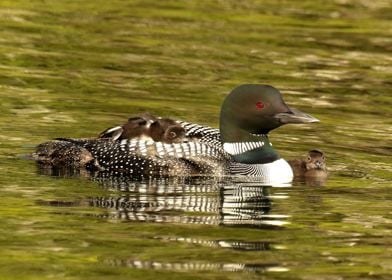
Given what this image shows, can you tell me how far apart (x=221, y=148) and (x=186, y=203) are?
4.50ft

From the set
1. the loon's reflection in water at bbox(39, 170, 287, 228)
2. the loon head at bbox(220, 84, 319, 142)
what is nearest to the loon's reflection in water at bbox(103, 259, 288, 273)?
the loon's reflection in water at bbox(39, 170, 287, 228)

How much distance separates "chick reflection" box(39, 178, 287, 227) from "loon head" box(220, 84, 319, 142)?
66 cm

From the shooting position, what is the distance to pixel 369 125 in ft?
52.4

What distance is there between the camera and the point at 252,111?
13.2 meters

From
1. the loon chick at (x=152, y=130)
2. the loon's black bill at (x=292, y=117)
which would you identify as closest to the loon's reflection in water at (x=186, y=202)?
the loon chick at (x=152, y=130)

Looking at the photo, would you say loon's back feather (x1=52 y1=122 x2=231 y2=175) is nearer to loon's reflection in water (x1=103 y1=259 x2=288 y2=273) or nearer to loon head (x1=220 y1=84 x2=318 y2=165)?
loon head (x1=220 y1=84 x2=318 y2=165)

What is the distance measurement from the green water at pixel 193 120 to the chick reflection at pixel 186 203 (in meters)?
0.02

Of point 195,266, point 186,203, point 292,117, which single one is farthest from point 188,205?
point 195,266

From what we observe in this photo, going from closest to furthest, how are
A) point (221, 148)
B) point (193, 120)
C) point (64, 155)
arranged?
point (64, 155)
point (221, 148)
point (193, 120)

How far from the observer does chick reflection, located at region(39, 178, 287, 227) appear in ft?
36.8

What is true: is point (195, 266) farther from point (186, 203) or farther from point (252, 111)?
point (252, 111)

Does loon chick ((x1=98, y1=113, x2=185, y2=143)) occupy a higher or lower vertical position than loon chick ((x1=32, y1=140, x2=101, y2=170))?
higher

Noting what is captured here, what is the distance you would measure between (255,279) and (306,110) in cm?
748

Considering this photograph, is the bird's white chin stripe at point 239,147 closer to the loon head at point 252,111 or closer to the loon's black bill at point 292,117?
the loon head at point 252,111
